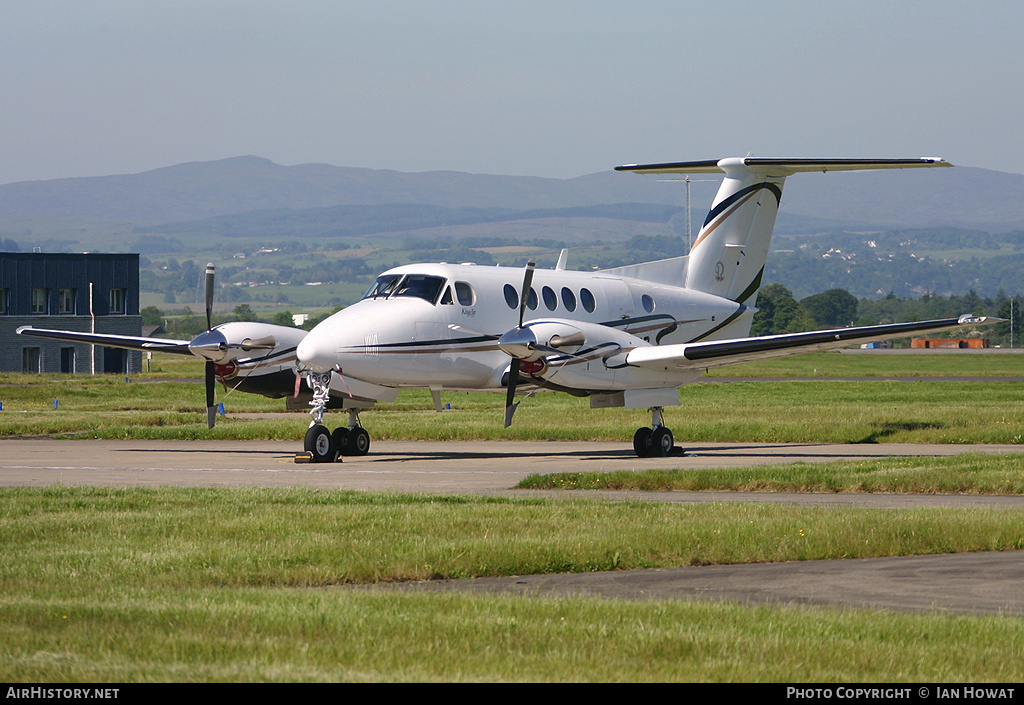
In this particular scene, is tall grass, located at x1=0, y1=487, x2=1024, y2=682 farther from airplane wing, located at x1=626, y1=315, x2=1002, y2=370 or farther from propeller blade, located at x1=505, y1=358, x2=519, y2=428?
airplane wing, located at x1=626, y1=315, x2=1002, y2=370

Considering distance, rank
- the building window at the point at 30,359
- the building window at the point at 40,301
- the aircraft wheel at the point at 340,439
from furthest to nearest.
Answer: the building window at the point at 40,301, the building window at the point at 30,359, the aircraft wheel at the point at 340,439

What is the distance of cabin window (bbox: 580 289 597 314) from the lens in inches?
1097

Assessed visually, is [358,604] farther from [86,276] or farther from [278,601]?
[86,276]

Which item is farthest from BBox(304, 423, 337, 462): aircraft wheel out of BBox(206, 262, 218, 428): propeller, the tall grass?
the tall grass

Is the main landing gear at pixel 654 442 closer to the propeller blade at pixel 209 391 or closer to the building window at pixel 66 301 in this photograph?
the propeller blade at pixel 209 391

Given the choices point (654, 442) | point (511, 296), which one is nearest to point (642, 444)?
point (654, 442)

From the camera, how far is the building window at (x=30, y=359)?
3206 inches

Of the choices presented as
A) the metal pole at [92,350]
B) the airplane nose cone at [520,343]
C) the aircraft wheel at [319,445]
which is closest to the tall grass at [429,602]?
the aircraft wheel at [319,445]

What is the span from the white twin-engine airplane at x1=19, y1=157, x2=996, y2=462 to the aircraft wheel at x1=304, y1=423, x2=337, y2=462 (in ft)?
0.08

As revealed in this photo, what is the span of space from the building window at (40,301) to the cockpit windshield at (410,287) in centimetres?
6653

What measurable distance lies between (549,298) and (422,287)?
3.26m

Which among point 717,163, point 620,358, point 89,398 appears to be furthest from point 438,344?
point 89,398

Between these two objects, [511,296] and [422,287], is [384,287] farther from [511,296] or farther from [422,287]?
[511,296]

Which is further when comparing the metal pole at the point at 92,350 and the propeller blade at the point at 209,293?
the metal pole at the point at 92,350
